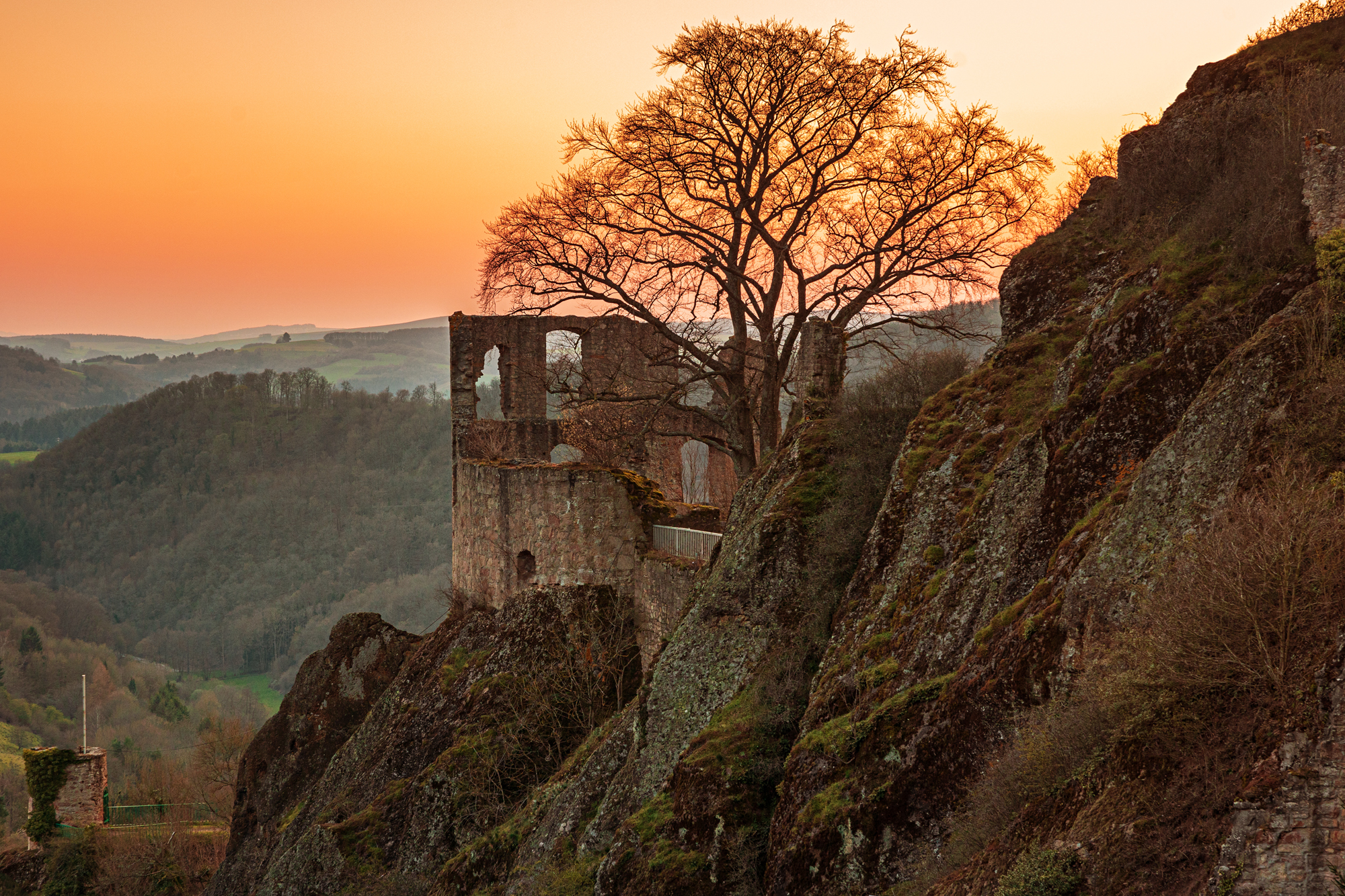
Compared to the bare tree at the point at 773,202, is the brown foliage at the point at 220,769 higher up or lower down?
lower down

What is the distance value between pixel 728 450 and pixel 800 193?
4.08 metres

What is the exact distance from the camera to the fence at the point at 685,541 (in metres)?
15.4

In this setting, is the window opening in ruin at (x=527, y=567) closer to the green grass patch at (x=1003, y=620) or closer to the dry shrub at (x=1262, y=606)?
the green grass patch at (x=1003, y=620)

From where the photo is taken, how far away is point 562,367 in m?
20.2

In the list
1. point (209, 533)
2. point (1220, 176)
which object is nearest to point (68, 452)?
point (209, 533)

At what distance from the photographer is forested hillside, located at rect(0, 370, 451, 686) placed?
3679 inches

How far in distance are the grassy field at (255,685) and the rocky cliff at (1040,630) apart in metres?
A: 71.6

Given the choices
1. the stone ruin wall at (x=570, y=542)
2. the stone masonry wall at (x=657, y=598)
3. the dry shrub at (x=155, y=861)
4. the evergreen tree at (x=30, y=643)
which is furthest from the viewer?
the evergreen tree at (x=30, y=643)

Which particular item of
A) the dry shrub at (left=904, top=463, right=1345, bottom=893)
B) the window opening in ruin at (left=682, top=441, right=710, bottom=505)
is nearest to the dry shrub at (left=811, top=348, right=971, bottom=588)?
the dry shrub at (left=904, top=463, right=1345, bottom=893)

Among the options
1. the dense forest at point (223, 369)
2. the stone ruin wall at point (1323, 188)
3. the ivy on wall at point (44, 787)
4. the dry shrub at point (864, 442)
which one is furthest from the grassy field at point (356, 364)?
the stone ruin wall at point (1323, 188)

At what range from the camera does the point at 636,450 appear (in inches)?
882

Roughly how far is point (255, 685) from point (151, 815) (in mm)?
52385

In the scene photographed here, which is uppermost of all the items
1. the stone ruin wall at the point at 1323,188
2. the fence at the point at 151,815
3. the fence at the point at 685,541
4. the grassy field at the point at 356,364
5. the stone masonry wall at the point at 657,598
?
the grassy field at the point at 356,364

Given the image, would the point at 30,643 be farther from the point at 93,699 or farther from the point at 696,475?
the point at 696,475
